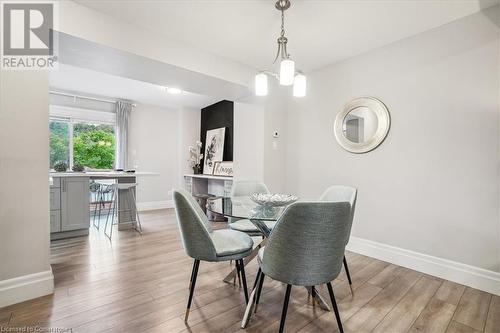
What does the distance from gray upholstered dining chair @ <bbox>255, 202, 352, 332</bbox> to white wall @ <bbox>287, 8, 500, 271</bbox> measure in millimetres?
1765

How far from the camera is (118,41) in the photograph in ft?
7.50

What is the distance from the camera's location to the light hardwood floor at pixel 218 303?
1679 mm

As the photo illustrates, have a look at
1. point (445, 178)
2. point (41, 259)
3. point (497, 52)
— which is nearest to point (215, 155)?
→ point (41, 259)

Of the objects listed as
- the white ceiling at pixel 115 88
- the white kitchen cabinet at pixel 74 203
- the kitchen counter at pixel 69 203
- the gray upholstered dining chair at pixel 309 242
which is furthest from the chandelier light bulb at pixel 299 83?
the white kitchen cabinet at pixel 74 203

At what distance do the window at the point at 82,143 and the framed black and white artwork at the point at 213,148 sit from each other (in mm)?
2077

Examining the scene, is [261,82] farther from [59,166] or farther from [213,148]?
[213,148]

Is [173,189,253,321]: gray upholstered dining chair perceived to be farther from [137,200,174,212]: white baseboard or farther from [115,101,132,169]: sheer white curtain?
[137,200,174,212]: white baseboard

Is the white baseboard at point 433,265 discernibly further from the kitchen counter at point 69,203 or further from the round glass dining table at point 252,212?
the kitchen counter at point 69,203

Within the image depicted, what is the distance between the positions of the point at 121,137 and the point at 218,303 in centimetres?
454

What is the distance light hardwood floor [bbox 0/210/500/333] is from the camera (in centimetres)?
168

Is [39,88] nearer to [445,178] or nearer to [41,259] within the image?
[41,259]

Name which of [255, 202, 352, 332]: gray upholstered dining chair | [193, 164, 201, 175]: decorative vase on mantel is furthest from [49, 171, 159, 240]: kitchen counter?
[255, 202, 352, 332]: gray upholstered dining chair

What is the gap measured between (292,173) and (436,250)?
198cm

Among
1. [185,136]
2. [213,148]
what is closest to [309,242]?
[213,148]
